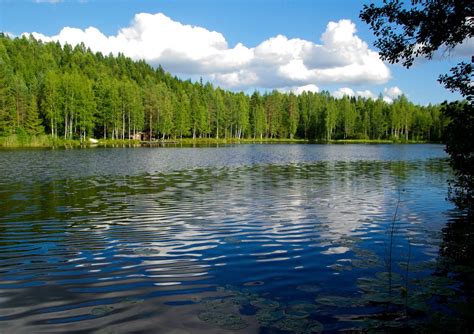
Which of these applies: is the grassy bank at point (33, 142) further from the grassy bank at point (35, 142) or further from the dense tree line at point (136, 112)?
the dense tree line at point (136, 112)

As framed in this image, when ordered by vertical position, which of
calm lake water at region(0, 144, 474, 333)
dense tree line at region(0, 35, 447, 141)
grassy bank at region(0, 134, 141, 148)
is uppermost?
dense tree line at region(0, 35, 447, 141)

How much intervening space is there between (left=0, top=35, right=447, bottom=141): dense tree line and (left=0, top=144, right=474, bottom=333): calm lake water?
53.1 metres

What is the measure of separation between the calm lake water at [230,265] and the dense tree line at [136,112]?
5311cm

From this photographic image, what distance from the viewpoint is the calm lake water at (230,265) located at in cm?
775

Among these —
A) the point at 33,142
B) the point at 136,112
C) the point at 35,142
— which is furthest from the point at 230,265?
the point at 136,112

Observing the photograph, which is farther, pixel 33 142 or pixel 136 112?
pixel 136 112

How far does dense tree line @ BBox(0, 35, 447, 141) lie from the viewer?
4311 inches

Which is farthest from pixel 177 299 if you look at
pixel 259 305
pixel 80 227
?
pixel 80 227

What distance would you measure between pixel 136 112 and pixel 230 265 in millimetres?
125112

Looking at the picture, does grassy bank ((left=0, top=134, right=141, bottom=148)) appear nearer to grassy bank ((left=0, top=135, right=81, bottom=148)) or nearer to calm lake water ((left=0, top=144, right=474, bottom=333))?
grassy bank ((left=0, top=135, right=81, bottom=148))

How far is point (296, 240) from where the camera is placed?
1396 centimetres

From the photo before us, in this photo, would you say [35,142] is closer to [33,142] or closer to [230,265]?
[33,142]

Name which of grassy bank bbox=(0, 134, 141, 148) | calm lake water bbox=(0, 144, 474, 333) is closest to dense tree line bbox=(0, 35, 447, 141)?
grassy bank bbox=(0, 134, 141, 148)

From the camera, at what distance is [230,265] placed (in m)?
11.2
